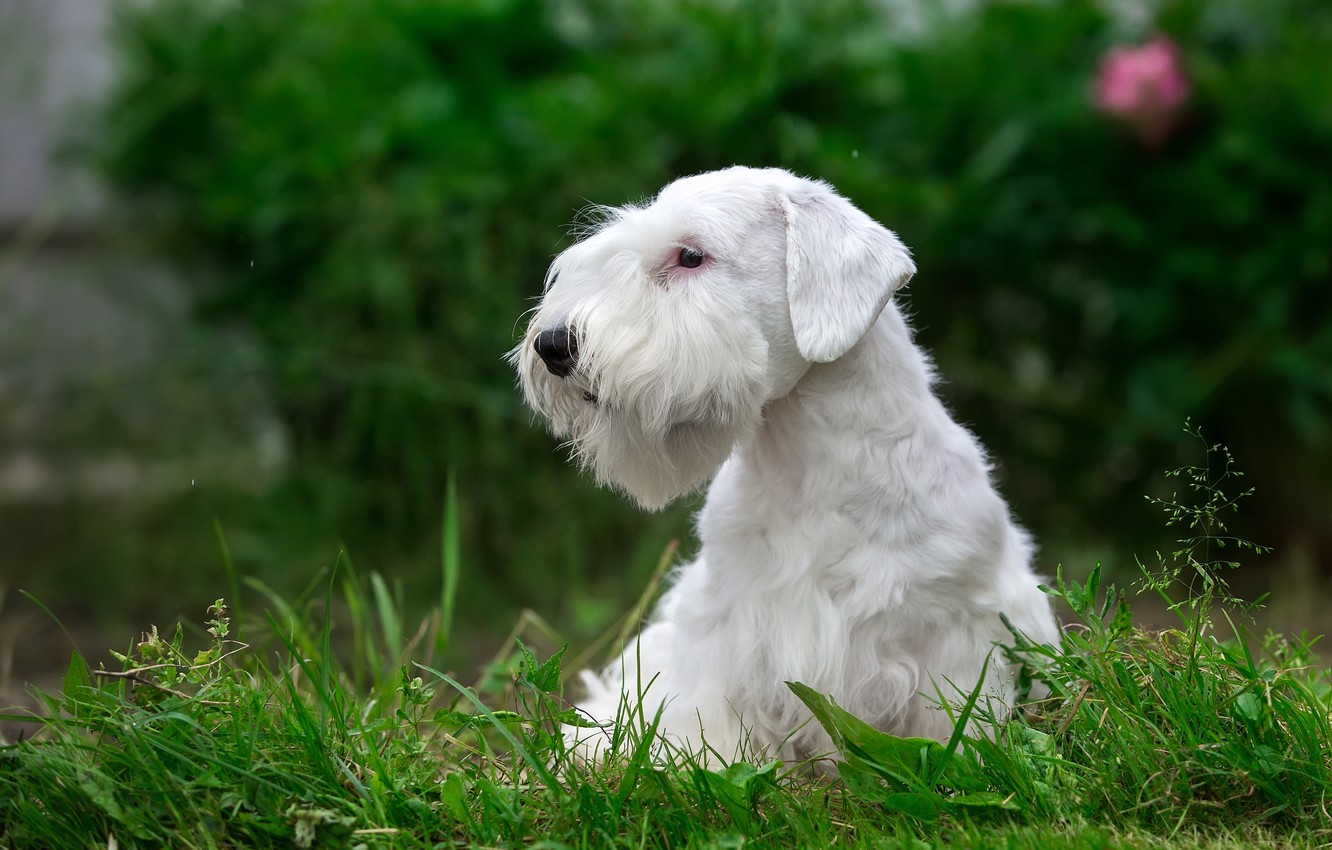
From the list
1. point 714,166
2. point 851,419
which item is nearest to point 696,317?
point 851,419

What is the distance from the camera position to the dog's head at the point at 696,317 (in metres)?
2.75

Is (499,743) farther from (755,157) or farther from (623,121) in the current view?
(623,121)

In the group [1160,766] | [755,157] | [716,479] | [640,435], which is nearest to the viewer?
[1160,766]

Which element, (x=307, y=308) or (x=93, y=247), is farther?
(x=93, y=247)

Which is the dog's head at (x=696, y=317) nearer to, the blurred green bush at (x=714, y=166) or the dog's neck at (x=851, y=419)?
the dog's neck at (x=851, y=419)

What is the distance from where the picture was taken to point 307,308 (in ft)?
19.3

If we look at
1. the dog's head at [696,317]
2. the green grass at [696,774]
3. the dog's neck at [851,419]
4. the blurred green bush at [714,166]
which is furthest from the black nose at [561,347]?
the blurred green bush at [714,166]

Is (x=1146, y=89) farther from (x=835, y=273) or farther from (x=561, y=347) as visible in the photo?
(x=561, y=347)

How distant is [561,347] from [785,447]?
0.56 metres

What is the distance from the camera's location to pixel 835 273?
9.23 feet

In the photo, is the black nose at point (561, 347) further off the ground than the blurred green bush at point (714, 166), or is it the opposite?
the blurred green bush at point (714, 166)

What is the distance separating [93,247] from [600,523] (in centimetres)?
321

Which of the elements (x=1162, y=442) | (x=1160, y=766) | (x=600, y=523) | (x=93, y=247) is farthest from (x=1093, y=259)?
(x=93, y=247)

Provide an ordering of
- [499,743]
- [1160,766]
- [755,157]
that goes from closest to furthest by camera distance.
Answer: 1. [1160,766]
2. [499,743]
3. [755,157]
